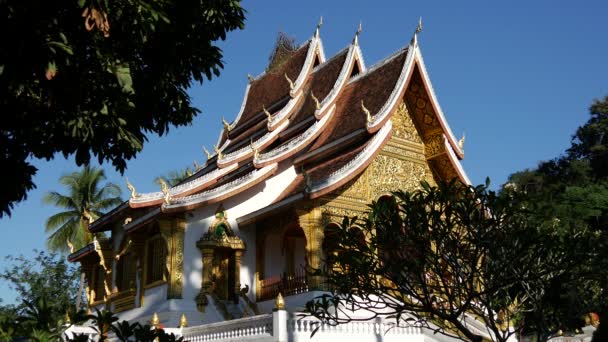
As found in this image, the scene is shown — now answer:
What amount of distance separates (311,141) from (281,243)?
2599 millimetres

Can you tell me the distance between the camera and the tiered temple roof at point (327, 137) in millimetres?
14500

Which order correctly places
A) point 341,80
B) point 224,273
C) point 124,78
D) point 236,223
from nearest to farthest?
1. point 124,78
2. point 224,273
3. point 236,223
4. point 341,80

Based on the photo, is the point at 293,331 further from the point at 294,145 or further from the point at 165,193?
the point at 294,145

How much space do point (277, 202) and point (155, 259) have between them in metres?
3.27

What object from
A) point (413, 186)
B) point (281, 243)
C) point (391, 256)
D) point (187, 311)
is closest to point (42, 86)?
point (391, 256)

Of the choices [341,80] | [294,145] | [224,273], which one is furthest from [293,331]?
[341,80]

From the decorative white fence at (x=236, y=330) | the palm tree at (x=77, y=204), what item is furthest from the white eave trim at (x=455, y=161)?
Result: the palm tree at (x=77, y=204)

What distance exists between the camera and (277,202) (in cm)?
1412

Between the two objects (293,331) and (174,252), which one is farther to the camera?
(174,252)

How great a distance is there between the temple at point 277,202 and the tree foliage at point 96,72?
565cm

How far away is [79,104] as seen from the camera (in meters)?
7.05

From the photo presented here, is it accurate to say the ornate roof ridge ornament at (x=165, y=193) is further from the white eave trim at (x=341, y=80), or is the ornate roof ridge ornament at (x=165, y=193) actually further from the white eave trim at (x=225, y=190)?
the white eave trim at (x=341, y=80)

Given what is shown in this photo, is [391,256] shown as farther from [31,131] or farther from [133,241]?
[133,241]

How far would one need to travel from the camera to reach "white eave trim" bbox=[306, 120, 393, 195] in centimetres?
1354
